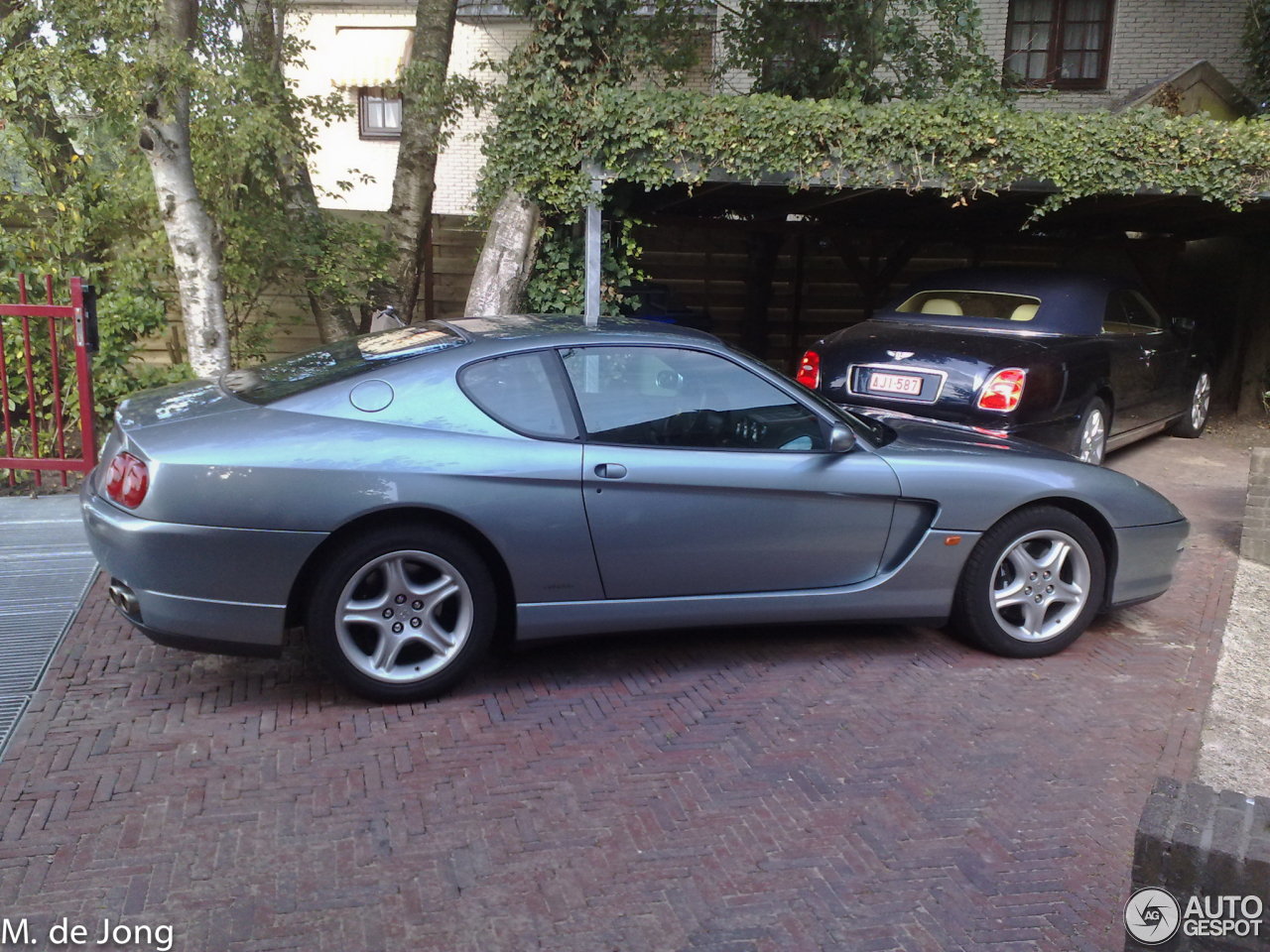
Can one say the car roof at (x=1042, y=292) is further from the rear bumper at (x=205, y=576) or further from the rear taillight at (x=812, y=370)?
the rear bumper at (x=205, y=576)

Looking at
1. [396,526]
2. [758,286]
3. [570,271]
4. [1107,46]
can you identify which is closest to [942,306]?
[570,271]

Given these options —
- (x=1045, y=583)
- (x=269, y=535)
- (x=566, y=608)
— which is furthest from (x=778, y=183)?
(x=269, y=535)

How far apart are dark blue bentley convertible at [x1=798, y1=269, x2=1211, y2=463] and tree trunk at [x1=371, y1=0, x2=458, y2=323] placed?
4456mm

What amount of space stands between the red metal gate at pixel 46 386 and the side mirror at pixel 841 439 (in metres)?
4.81

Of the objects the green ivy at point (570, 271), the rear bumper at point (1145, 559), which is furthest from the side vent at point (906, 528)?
the green ivy at point (570, 271)

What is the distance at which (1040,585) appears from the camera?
15.4 ft

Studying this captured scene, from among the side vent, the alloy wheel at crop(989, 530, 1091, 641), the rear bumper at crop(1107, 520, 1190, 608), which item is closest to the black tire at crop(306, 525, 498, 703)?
the side vent

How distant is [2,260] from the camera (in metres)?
7.77

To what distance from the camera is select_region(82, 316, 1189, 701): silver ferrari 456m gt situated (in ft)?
12.3

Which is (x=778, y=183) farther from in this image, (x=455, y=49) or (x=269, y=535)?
(x=455, y=49)

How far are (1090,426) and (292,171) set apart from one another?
23.3 ft

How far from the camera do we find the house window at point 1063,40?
1515 centimetres

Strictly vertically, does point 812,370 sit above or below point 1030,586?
above

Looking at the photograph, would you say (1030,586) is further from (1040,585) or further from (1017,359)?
(1017,359)
